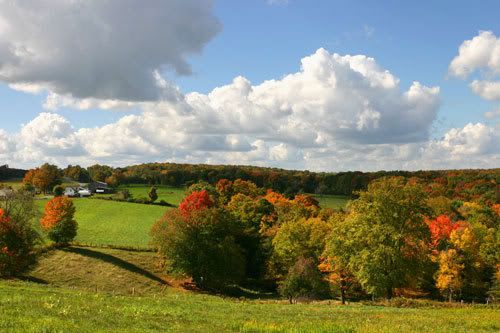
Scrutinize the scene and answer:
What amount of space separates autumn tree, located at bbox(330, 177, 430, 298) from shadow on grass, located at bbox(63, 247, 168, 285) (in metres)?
33.8

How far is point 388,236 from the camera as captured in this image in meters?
50.3

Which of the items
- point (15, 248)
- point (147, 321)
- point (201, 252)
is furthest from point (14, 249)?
point (147, 321)

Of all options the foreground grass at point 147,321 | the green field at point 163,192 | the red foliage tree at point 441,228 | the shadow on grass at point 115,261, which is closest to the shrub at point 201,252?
the shadow on grass at point 115,261

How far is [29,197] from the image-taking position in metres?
A: 82.7

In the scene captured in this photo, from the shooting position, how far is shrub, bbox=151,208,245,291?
71.7 meters

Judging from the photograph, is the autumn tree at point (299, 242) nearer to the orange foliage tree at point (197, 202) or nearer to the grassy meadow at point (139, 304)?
the grassy meadow at point (139, 304)

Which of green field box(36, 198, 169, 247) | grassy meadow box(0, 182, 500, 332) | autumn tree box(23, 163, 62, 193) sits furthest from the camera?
autumn tree box(23, 163, 62, 193)

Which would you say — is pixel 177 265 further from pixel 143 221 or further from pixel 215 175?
pixel 215 175

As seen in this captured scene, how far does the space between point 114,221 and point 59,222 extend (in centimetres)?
3121

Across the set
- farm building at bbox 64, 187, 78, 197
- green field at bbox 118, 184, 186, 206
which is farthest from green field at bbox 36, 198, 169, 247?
farm building at bbox 64, 187, 78, 197

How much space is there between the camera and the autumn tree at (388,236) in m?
49.3

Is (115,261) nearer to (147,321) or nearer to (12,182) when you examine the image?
(147,321)

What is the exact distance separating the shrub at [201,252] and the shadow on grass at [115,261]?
378cm

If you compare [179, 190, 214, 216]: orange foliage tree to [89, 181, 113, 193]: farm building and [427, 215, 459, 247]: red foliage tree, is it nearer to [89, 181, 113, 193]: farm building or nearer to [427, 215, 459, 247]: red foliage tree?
[427, 215, 459, 247]: red foliage tree
